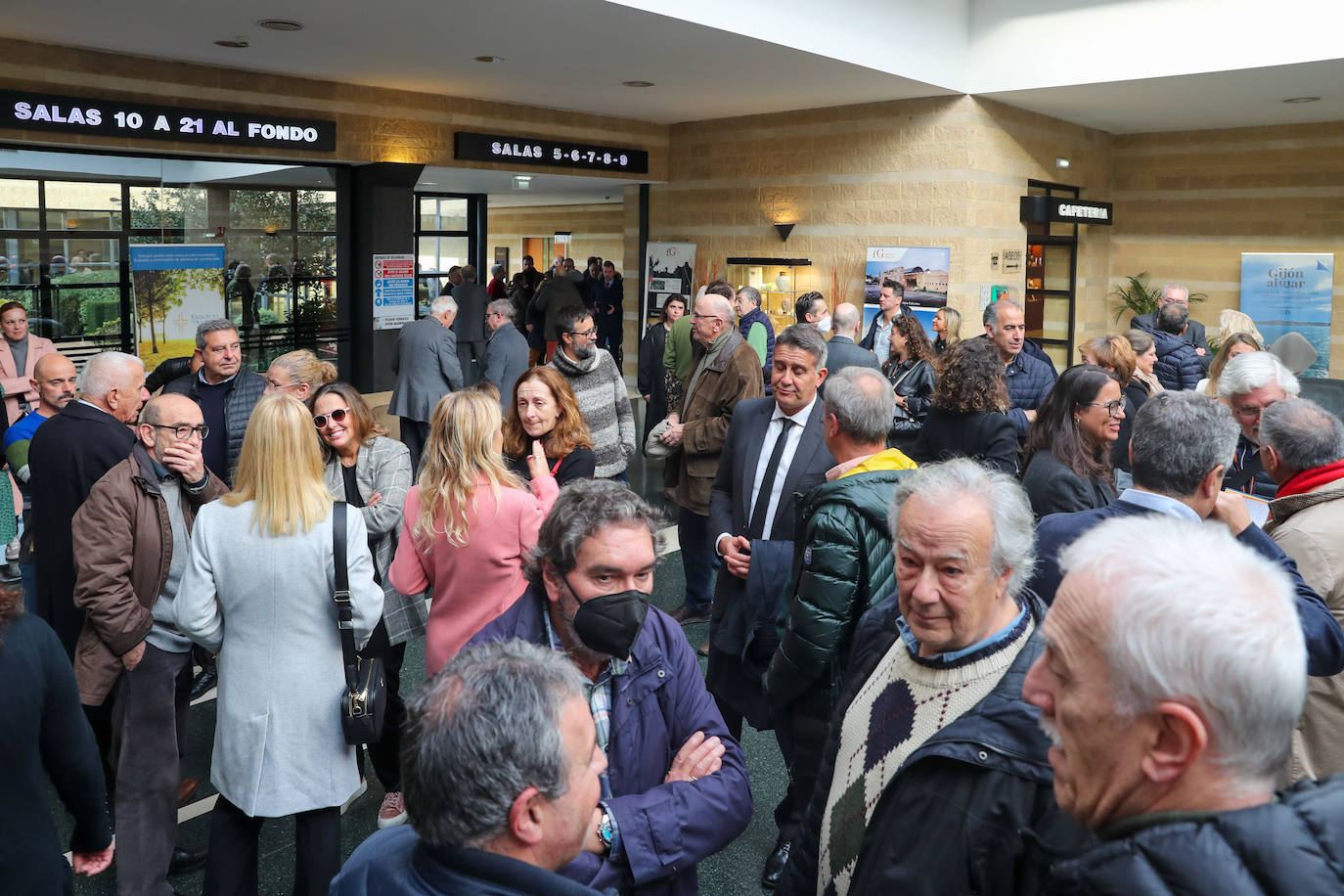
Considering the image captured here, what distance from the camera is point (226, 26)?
859cm

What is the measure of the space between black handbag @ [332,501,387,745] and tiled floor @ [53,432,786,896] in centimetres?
65

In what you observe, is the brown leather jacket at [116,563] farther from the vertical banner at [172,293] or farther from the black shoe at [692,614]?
the vertical banner at [172,293]

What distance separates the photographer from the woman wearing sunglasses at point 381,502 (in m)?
3.98

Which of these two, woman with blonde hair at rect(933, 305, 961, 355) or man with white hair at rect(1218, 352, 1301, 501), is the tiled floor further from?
woman with blonde hair at rect(933, 305, 961, 355)

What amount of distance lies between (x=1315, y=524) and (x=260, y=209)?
430 inches

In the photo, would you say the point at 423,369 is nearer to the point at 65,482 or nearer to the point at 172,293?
the point at 172,293

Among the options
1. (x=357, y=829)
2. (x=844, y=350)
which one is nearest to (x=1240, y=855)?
(x=357, y=829)

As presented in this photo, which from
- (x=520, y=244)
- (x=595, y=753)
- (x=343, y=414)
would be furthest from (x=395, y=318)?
(x=520, y=244)

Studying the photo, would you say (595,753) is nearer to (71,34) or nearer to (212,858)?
(212,858)

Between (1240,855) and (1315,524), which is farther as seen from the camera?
(1315,524)

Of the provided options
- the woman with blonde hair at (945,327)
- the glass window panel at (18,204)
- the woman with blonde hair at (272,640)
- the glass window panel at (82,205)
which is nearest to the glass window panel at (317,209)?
the glass window panel at (82,205)

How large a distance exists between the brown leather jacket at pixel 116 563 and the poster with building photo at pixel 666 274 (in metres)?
11.0

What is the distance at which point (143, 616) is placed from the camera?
11.1 feet

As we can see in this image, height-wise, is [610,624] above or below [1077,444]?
below
